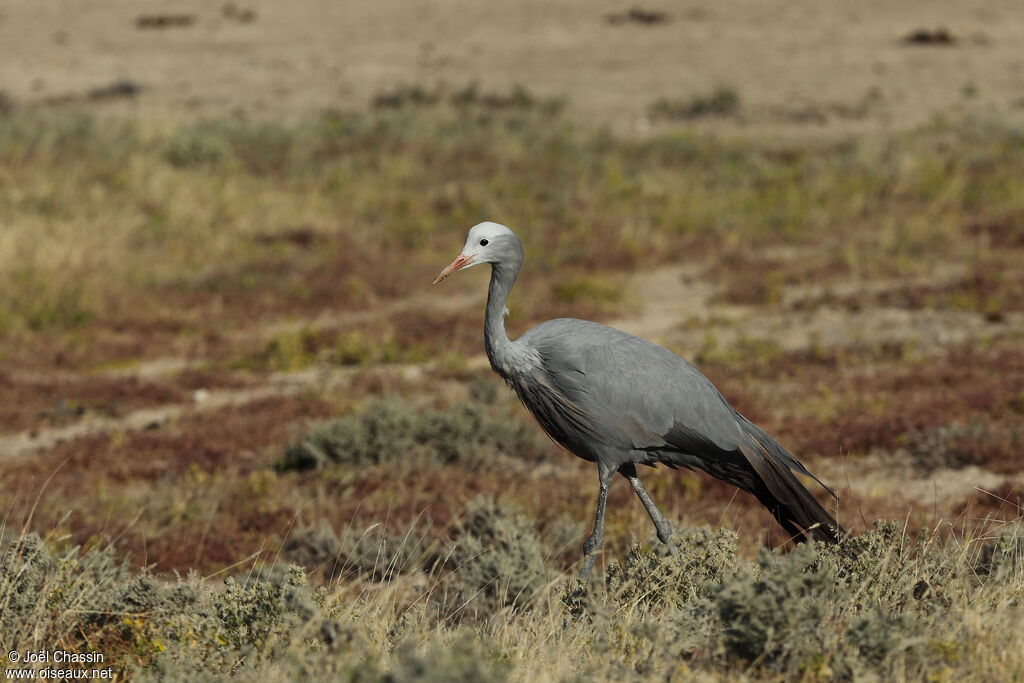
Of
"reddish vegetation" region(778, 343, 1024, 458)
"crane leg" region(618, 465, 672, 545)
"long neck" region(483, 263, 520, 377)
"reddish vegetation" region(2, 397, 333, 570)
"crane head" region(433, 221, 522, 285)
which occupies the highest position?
"crane head" region(433, 221, 522, 285)

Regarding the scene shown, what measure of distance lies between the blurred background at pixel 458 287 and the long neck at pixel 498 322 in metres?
1.18

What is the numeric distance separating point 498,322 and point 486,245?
381 millimetres

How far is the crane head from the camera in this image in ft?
17.6

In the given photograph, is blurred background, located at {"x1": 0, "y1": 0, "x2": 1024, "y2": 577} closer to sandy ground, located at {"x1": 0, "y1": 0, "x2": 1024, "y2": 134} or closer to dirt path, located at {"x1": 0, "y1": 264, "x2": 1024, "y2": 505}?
dirt path, located at {"x1": 0, "y1": 264, "x2": 1024, "y2": 505}

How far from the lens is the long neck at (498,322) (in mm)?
5367

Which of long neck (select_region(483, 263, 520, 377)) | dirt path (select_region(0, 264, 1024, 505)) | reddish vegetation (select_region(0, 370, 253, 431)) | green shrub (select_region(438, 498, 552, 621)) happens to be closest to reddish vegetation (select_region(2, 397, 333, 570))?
dirt path (select_region(0, 264, 1024, 505))

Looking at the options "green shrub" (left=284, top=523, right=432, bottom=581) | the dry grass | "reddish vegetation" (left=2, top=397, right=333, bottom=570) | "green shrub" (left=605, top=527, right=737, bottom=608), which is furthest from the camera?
"reddish vegetation" (left=2, top=397, right=333, bottom=570)

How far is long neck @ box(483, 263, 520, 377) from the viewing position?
211 inches

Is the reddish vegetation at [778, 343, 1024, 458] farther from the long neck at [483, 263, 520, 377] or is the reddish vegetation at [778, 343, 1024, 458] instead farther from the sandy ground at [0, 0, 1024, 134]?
the sandy ground at [0, 0, 1024, 134]

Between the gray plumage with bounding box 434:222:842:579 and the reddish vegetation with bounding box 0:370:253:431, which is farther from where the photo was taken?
the reddish vegetation with bounding box 0:370:253:431

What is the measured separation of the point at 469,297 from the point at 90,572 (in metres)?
9.07

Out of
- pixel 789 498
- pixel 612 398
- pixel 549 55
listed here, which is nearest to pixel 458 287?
pixel 612 398

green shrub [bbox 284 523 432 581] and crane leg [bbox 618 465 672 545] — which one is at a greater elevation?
crane leg [bbox 618 465 672 545]

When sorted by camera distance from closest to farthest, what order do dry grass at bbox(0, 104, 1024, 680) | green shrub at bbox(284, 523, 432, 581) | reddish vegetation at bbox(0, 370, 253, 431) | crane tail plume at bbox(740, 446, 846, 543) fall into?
1. dry grass at bbox(0, 104, 1024, 680)
2. crane tail plume at bbox(740, 446, 846, 543)
3. green shrub at bbox(284, 523, 432, 581)
4. reddish vegetation at bbox(0, 370, 253, 431)
